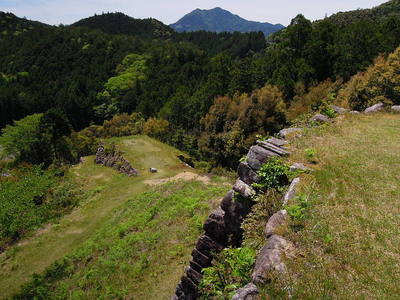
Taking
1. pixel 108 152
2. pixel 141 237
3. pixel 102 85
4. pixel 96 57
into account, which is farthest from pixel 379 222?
pixel 96 57

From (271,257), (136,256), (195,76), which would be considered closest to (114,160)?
(136,256)

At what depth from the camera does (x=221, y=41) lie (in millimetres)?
158875

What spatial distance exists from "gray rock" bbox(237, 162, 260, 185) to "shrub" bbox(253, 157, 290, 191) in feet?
1.06

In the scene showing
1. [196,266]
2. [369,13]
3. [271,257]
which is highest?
[369,13]

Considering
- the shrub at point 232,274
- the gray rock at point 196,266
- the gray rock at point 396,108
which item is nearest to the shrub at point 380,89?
the gray rock at point 396,108

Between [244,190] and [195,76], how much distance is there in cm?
7595

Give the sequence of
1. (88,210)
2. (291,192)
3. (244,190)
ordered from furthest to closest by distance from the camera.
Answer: (88,210)
(244,190)
(291,192)

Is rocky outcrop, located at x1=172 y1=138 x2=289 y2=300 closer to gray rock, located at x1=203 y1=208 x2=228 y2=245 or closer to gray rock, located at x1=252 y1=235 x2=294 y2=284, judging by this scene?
gray rock, located at x1=203 y1=208 x2=228 y2=245

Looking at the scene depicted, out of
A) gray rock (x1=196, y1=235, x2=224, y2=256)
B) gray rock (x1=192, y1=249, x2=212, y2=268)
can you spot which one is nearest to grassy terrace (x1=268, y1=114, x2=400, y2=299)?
gray rock (x1=196, y1=235, x2=224, y2=256)

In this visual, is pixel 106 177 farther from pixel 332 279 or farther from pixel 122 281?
pixel 332 279

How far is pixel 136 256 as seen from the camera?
1659cm

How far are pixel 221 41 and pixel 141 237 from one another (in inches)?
6164

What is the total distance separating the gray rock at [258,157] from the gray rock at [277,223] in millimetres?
2383

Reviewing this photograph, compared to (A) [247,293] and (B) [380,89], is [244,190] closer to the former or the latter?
(A) [247,293]
